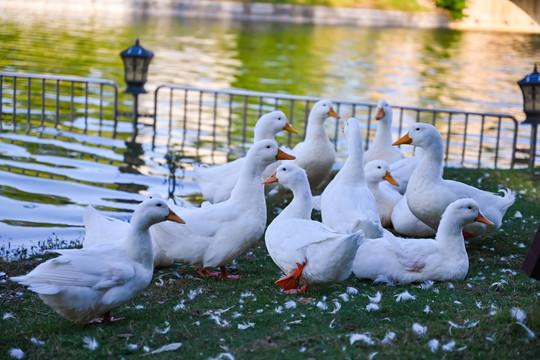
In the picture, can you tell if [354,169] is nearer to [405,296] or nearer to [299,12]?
[405,296]

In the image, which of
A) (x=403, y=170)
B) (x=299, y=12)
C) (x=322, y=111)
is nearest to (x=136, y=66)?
(x=322, y=111)

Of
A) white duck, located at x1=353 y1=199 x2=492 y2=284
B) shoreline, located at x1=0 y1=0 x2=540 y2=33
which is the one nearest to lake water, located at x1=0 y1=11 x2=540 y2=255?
Answer: white duck, located at x1=353 y1=199 x2=492 y2=284

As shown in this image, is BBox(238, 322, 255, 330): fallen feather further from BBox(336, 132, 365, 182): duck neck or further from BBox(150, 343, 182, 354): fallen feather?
BBox(336, 132, 365, 182): duck neck

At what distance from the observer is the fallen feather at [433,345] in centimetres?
441

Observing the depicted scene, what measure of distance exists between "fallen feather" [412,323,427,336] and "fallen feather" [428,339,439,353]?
0.16 meters

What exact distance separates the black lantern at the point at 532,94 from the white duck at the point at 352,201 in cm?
535

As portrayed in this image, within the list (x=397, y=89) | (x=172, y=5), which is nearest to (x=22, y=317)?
(x=397, y=89)

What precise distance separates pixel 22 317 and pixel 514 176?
27.0 feet

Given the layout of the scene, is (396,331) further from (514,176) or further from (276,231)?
(514,176)

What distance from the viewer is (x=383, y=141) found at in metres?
10.1

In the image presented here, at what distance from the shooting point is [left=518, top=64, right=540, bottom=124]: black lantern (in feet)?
40.5

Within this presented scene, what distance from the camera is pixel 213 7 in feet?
213

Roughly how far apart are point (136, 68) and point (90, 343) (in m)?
9.83

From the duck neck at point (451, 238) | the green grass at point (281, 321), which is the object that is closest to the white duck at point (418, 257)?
the duck neck at point (451, 238)
